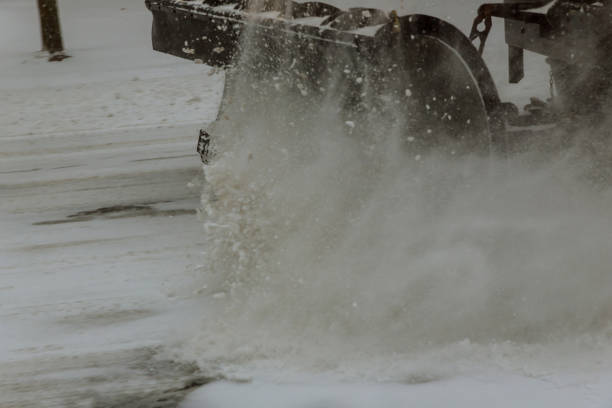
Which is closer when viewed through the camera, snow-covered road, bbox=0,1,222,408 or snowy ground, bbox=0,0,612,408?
snowy ground, bbox=0,0,612,408

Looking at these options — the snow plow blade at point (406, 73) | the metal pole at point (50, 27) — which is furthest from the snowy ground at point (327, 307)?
the metal pole at point (50, 27)

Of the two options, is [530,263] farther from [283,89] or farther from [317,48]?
[283,89]

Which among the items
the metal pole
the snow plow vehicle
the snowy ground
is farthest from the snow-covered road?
the metal pole

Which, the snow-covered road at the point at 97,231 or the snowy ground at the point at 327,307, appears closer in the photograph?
the snowy ground at the point at 327,307

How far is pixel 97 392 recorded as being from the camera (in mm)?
2760

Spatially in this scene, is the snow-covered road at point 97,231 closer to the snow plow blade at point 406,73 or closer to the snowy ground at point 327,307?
the snowy ground at point 327,307

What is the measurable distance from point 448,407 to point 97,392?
1169 millimetres

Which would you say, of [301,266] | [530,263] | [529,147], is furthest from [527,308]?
[301,266]

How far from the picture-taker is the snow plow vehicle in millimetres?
2762

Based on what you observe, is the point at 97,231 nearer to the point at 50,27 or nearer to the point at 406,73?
the point at 406,73

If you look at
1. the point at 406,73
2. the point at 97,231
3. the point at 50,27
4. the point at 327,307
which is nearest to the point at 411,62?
the point at 406,73

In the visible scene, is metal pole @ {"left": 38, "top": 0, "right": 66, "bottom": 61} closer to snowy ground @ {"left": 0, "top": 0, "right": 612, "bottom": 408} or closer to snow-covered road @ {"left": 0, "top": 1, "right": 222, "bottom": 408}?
snow-covered road @ {"left": 0, "top": 1, "right": 222, "bottom": 408}

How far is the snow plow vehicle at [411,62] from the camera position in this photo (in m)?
2.76

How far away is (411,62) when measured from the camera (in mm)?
2764
